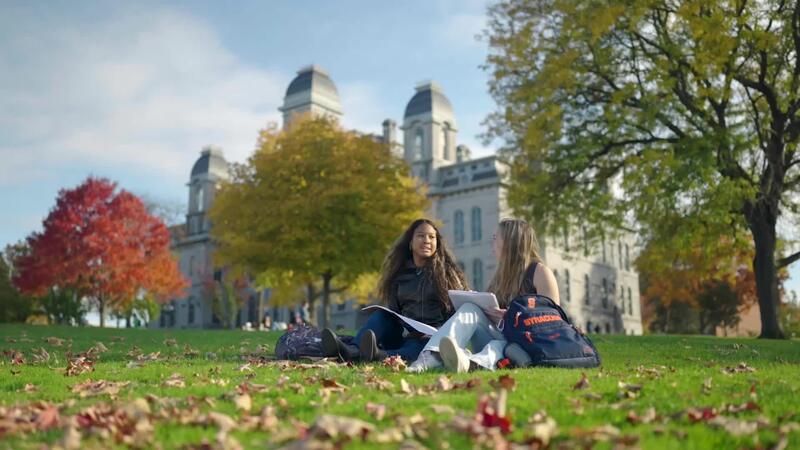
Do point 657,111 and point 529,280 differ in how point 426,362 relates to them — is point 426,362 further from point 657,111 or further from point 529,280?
point 657,111

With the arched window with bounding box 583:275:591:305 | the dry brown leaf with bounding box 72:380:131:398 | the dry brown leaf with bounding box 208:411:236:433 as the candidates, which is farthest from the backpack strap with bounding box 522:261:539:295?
the arched window with bounding box 583:275:591:305

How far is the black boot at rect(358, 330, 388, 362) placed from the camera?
22.6 feet

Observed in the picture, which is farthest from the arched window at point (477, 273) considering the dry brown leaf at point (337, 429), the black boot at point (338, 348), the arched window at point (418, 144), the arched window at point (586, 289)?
the dry brown leaf at point (337, 429)

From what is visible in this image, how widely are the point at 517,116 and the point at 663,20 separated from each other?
14.4ft

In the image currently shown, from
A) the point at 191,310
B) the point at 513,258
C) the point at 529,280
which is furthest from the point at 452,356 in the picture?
the point at 191,310

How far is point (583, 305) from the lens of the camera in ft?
185

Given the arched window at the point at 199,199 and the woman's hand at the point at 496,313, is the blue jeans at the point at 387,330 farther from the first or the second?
the arched window at the point at 199,199

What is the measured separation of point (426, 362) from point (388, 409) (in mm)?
2302

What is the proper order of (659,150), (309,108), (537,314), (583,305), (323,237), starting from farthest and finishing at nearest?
(583,305) → (309,108) → (323,237) → (659,150) → (537,314)

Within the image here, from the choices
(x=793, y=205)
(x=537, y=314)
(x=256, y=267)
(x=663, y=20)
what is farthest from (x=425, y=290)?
(x=256, y=267)

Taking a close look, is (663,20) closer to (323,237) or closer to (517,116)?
(517,116)

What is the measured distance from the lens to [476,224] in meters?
51.7

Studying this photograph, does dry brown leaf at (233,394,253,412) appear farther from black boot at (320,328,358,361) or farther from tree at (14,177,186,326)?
tree at (14,177,186,326)

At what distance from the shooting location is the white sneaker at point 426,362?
19.7 feet
